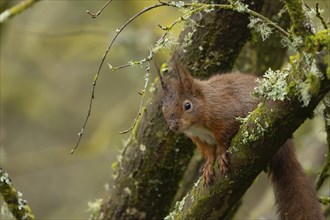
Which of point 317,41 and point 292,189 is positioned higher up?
point 292,189

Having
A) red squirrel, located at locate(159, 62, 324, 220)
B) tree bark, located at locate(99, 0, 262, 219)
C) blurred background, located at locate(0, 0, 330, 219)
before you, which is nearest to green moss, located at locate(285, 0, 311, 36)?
red squirrel, located at locate(159, 62, 324, 220)

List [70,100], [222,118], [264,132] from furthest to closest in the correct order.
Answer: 1. [70,100]
2. [222,118]
3. [264,132]

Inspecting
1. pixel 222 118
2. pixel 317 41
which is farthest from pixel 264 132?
pixel 222 118

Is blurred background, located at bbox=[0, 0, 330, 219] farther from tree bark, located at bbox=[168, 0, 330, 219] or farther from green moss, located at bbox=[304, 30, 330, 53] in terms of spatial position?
green moss, located at bbox=[304, 30, 330, 53]

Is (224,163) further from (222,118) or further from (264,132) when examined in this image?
(222,118)

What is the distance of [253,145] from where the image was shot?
2.25 m

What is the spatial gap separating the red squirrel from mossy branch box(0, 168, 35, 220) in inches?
26.6

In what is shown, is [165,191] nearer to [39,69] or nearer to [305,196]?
[305,196]

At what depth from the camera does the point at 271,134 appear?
85.4 inches

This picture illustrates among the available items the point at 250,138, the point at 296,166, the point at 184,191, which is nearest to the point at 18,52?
the point at 184,191

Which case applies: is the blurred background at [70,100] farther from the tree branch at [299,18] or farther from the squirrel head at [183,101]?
the tree branch at [299,18]

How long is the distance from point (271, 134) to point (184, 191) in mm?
1753

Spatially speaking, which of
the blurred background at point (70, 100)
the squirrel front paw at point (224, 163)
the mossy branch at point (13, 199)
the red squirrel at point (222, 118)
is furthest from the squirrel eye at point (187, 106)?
the blurred background at point (70, 100)

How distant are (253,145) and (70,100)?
5.04 m
